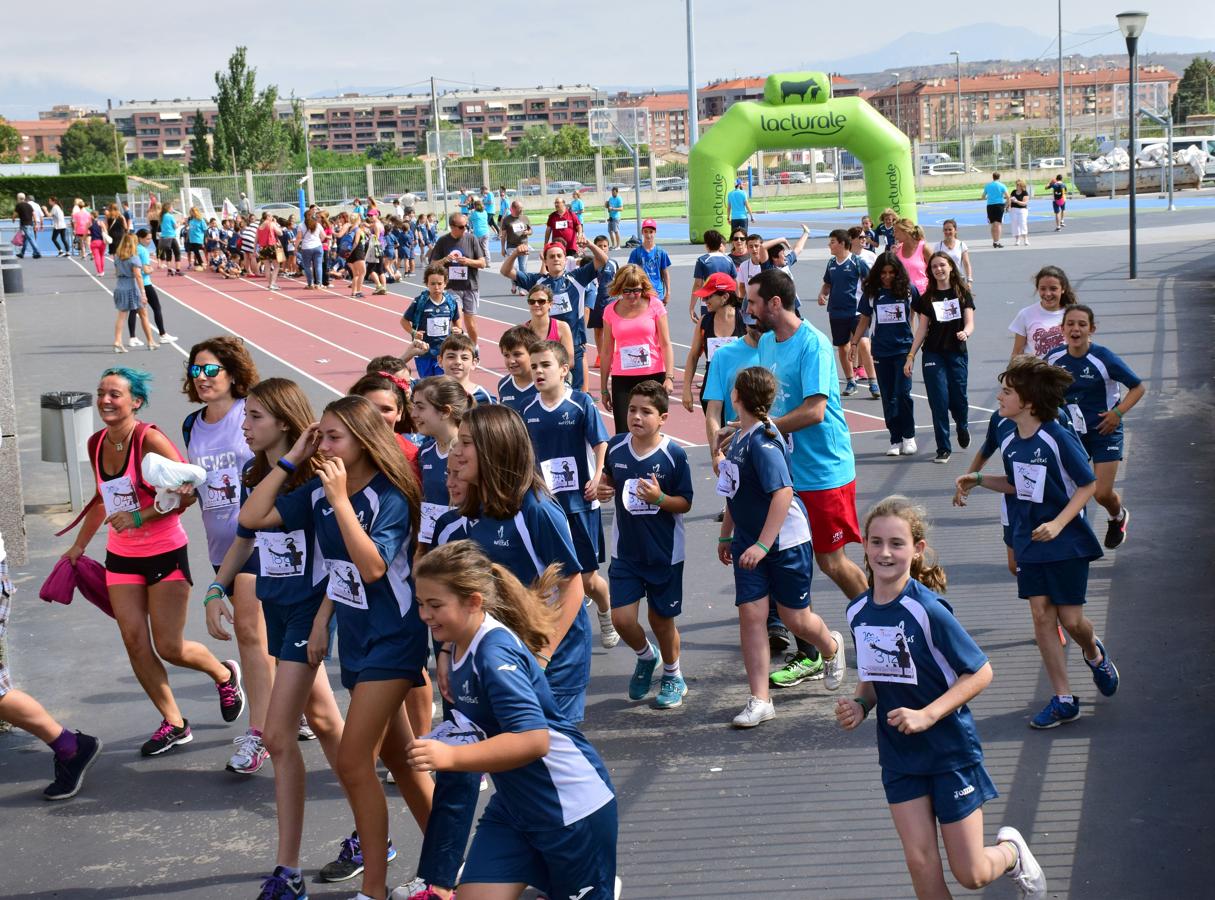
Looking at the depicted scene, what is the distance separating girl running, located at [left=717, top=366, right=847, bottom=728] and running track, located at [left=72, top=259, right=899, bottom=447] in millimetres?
7009

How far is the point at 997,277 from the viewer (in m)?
27.3

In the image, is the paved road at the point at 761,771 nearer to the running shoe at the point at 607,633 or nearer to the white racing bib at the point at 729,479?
the running shoe at the point at 607,633

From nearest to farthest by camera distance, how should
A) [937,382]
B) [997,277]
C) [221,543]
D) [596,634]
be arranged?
[221,543] → [596,634] → [937,382] → [997,277]

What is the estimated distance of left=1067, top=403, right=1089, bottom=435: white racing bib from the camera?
859cm

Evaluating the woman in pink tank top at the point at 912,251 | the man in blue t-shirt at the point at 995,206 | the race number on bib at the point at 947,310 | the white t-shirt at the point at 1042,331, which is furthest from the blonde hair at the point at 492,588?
the man in blue t-shirt at the point at 995,206

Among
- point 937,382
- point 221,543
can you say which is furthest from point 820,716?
point 937,382

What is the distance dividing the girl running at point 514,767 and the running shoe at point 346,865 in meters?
1.55

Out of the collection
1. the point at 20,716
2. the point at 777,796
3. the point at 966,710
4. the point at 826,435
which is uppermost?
the point at 826,435

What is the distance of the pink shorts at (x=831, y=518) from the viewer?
740 centimetres

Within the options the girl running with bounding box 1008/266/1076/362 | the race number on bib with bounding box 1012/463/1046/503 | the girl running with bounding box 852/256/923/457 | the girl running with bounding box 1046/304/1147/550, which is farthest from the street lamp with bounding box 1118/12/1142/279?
the race number on bib with bounding box 1012/463/1046/503

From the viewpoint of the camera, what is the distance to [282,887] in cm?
504

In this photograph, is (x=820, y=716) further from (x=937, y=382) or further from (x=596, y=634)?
(x=937, y=382)

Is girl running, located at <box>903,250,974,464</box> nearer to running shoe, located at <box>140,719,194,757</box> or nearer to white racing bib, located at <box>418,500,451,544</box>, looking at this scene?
white racing bib, located at <box>418,500,451,544</box>

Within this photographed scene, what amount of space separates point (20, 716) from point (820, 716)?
375 cm
